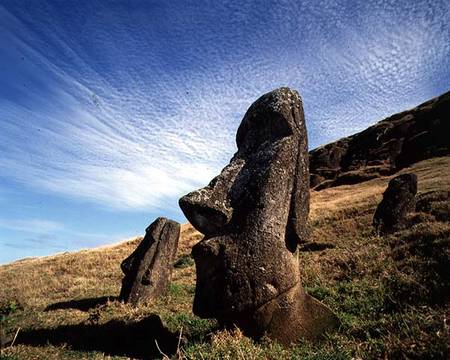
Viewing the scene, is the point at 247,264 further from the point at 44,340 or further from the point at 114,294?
the point at 114,294

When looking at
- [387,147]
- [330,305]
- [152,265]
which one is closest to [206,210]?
[330,305]

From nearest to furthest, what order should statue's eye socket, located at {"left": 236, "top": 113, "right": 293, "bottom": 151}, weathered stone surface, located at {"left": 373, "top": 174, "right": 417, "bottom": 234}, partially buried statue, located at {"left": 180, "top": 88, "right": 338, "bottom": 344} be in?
partially buried statue, located at {"left": 180, "top": 88, "right": 338, "bottom": 344}
statue's eye socket, located at {"left": 236, "top": 113, "right": 293, "bottom": 151}
weathered stone surface, located at {"left": 373, "top": 174, "right": 417, "bottom": 234}

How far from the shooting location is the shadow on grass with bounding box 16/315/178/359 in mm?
7555

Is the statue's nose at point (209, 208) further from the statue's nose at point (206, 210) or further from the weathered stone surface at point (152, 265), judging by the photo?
the weathered stone surface at point (152, 265)

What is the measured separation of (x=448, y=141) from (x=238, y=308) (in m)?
64.6

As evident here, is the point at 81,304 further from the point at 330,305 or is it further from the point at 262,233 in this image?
the point at 262,233

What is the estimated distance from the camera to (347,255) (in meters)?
13.6

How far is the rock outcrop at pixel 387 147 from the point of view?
65750 millimetres

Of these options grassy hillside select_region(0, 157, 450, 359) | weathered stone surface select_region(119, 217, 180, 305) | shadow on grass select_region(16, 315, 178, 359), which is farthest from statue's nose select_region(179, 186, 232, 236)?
weathered stone surface select_region(119, 217, 180, 305)

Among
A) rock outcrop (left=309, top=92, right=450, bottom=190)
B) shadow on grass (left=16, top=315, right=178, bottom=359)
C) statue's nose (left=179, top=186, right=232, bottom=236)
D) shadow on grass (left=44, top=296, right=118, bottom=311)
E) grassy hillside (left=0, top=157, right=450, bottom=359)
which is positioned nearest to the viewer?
grassy hillside (left=0, top=157, right=450, bottom=359)

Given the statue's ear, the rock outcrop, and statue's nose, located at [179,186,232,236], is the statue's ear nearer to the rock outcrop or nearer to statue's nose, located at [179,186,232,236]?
statue's nose, located at [179,186,232,236]

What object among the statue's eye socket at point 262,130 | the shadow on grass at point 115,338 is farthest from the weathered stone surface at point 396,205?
the shadow on grass at point 115,338

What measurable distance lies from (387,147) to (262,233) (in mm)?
74938

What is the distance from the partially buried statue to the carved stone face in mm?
17
